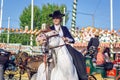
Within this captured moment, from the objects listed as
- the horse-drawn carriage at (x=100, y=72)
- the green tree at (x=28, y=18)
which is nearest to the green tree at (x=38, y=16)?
the green tree at (x=28, y=18)

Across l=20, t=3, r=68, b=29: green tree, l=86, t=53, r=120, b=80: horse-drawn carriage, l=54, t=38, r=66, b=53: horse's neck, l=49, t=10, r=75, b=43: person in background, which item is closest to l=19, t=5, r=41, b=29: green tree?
l=20, t=3, r=68, b=29: green tree

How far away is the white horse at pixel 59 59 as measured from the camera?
661 cm

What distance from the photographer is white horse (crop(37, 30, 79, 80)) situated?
6.61 m

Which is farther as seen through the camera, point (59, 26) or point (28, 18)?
point (28, 18)

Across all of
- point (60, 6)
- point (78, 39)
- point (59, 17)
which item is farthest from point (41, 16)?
point (59, 17)

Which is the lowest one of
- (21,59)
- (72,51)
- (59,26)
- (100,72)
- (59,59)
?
(100,72)

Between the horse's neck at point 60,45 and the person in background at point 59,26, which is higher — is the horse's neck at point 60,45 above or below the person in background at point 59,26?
below

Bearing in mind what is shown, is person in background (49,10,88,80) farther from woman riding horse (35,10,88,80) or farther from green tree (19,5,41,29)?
green tree (19,5,41,29)

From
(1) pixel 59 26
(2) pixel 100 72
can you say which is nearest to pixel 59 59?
(1) pixel 59 26

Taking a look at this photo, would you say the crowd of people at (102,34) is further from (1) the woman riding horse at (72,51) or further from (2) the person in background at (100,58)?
(1) the woman riding horse at (72,51)

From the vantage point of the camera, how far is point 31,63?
1325 cm

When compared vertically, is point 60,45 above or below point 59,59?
above

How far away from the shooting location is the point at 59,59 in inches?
262

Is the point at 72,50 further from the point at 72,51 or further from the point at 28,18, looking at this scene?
the point at 28,18
